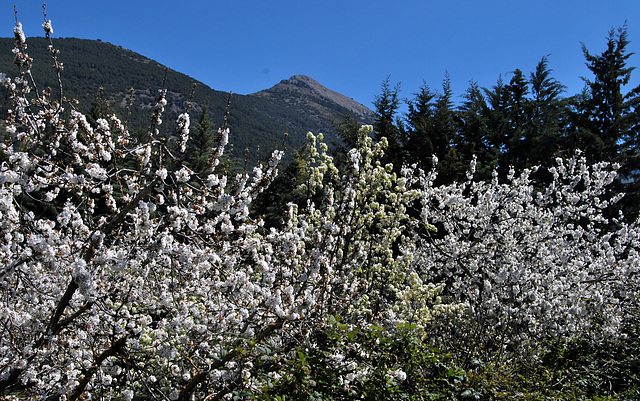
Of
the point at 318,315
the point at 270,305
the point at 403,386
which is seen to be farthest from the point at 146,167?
the point at 403,386

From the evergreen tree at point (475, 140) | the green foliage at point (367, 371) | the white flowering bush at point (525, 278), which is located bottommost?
the green foliage at point (367, 371)

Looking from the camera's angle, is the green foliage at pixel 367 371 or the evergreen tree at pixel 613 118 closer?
the green foliage at pixel 367 371

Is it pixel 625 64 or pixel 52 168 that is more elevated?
pixel 625 64

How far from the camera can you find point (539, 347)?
19.9 feet

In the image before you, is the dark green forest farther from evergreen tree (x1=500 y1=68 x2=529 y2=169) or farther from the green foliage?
the green foliage

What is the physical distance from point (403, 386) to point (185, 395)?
5.67 ft

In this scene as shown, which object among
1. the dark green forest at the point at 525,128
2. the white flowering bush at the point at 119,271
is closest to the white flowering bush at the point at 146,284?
the white flowering bush at the point at 119,271

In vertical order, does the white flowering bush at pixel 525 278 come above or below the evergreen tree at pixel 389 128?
below

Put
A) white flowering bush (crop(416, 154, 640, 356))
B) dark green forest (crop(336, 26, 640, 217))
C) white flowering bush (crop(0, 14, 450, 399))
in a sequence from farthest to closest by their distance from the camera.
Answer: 1. dark green forest (crop(336, 26, 640, 217))
2. white flowering bush (crop(416, 154, 640, 356))
3. white flowering bush (crop(0, 14, 450, 399))

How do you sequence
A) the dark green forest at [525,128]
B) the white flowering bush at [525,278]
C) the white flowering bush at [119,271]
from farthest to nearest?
the dark green forest at [525,128] → the white flowering bush at [525,278] → the white flowering bush at [119,271]

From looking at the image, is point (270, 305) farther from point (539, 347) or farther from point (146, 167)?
point (539, 347)

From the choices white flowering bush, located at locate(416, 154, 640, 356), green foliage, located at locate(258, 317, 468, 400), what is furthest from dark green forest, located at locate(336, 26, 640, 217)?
green foliage, located at locate(258, 317, 468, 400)

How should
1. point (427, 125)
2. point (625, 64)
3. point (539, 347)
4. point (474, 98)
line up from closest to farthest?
1. point (539, 347)
2. point (427, 125)
3. point (625, 64)
4. point (474, 98)

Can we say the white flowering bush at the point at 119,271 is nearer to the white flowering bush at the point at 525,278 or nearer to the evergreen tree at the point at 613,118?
the white flowering bush at the point at 525,278
